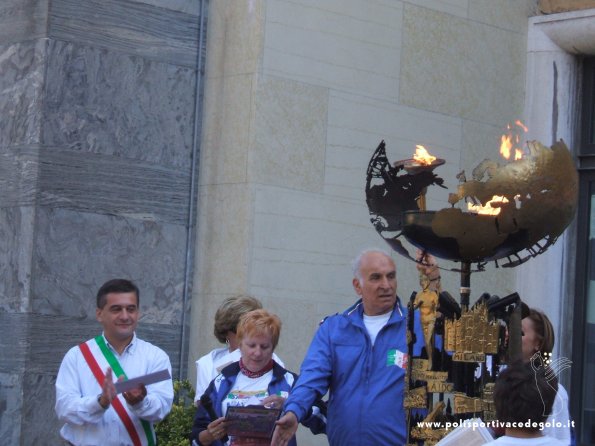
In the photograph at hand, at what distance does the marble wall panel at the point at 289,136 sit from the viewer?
9.44m

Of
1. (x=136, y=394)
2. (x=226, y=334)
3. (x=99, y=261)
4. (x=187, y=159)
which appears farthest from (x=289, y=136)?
(x=136, y=394)

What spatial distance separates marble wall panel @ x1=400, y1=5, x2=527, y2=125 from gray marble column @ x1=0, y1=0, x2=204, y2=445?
1603mm

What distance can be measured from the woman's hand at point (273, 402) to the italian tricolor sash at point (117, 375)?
24.7 inches

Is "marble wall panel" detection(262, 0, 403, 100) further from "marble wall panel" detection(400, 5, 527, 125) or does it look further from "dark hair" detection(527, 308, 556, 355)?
"dark hair" detection(527, 308, 556, 355)

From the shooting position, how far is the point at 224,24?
9.70 metres

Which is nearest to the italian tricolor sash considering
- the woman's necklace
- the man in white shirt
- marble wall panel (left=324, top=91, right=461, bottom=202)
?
the man in white shirt

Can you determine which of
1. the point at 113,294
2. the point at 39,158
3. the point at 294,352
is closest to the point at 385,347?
the point at 113,294

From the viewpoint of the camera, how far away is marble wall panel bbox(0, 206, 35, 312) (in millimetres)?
8859

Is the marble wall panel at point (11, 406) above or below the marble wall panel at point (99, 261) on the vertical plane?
below

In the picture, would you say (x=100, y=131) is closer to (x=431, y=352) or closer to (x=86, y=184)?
(x=86, y=184)

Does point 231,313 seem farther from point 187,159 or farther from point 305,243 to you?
point 187,159

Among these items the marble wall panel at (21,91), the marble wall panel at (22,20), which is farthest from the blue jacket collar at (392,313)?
the marble wall panel at (22,20)

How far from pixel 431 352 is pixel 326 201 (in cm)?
297

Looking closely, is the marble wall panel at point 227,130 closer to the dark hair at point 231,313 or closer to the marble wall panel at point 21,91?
the marble wall panel at point 21,91
